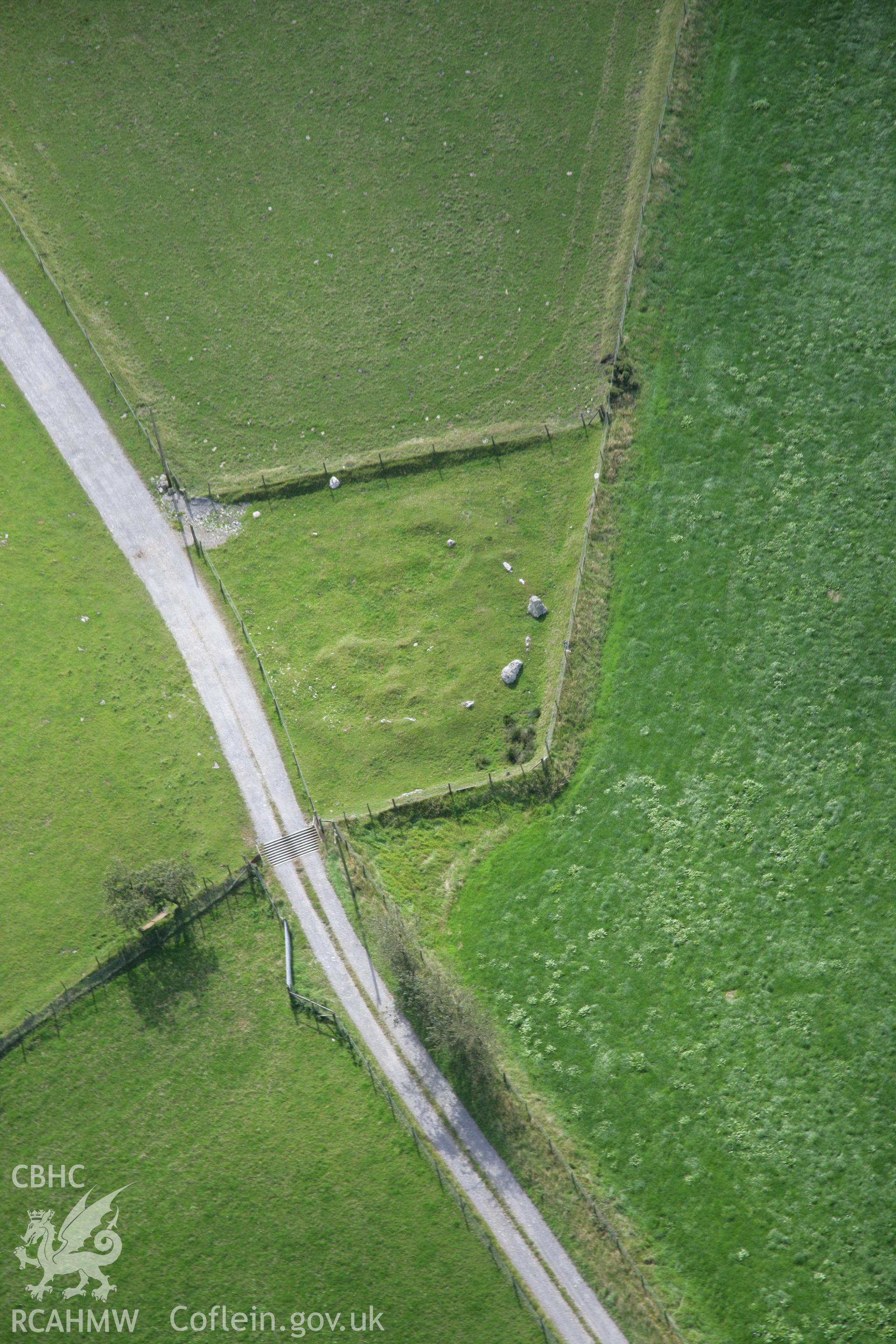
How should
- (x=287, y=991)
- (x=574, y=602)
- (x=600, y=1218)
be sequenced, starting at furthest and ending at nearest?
(x=574, y=602) → (x=287, y=991) → (x=600, y=1218)

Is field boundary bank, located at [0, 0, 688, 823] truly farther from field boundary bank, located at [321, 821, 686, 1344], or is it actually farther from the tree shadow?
field boundary bank, located at [321, 821, 686, 1344]

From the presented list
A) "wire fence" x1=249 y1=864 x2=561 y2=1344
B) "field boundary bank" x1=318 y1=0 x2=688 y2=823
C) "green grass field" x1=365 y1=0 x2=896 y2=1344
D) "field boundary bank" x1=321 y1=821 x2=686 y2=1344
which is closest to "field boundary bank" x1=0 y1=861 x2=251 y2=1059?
"wire fence" x1=249 y1=864 x2=561 y2=1344

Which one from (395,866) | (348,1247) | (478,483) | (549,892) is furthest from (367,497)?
(348,1247)

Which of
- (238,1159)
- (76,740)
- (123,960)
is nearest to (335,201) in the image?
(76,740)

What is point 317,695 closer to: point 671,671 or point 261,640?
point 261,640

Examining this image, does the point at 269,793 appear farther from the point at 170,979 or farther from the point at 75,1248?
the point at 75,1248

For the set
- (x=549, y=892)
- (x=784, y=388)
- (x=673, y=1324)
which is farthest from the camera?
(x=784, y=388)
